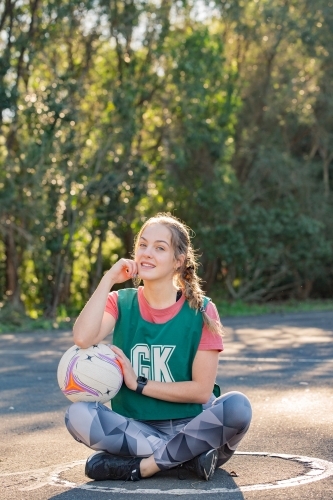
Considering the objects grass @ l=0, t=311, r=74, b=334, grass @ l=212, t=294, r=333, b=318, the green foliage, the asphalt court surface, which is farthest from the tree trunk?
the asphalt court surface

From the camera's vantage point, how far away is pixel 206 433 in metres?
5.51

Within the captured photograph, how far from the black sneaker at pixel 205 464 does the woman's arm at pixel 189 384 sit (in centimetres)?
35

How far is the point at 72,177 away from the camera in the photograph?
2320cm

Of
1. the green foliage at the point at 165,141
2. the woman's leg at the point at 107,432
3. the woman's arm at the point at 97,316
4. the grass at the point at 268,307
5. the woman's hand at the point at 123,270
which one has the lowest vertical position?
the grass at the point at 268,307

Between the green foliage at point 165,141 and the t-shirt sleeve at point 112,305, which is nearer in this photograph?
the t-shirt sleeve at point 112,305

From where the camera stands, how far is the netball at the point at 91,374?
5.58 meters

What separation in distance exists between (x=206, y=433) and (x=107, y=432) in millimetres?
556

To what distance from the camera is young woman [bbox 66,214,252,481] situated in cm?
553

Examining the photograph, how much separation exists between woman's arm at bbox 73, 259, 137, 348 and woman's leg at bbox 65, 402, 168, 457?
0.38 meters

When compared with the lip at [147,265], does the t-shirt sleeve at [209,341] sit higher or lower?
lower

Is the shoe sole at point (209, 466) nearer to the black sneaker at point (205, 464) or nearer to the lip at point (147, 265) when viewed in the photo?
the black sneaker at point (205, 464)

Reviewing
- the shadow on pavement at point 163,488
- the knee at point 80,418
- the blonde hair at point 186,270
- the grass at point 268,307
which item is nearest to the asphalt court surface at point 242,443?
the shadow on pavement at point 163,488

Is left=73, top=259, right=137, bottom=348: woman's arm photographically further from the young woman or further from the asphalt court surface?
the asphalt court surface

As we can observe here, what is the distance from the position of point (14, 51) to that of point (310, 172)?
1159 centimetres
